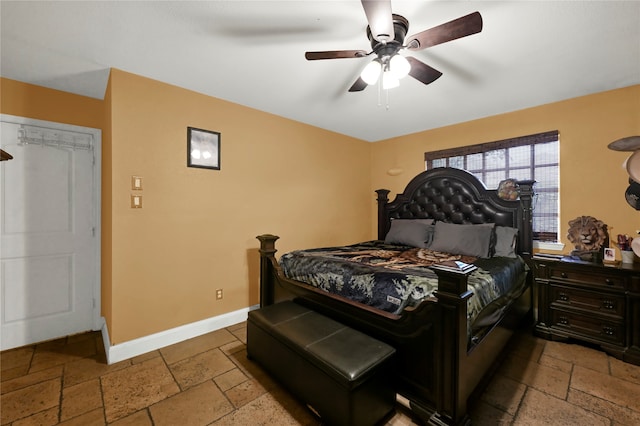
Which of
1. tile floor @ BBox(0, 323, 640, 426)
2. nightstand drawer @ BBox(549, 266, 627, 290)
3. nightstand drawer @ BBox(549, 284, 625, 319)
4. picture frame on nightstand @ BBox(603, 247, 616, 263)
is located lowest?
tile floor @ BBox(0, 323, 640, 426)

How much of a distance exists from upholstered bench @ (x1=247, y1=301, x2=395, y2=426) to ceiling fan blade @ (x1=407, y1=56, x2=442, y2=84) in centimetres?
191

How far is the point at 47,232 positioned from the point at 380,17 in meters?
3.57

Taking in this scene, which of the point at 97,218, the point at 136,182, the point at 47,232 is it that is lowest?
the point at 47,232

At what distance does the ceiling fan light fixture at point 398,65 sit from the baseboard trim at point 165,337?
292cm

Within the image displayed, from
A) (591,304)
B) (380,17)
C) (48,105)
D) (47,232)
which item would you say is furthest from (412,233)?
(48,105)

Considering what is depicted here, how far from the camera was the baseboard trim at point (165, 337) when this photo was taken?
7.62 feet

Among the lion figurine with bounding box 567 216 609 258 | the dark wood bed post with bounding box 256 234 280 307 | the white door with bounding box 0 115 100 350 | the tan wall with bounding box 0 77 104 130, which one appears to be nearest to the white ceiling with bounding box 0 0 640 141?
the tan wall with bounding box 0 77 104 130

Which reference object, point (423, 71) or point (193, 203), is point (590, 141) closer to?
point (423, 71)

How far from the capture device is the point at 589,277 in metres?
2.49

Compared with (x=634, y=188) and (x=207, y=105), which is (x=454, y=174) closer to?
(x=634, y=188)

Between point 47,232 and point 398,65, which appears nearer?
point 398,65

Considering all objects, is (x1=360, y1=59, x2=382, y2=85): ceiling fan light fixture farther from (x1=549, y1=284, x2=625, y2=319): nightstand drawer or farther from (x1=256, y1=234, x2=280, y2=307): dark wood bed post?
(x1=549, y1=284, x2=625, y2=319): nightstand drawer

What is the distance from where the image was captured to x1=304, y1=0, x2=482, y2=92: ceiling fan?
1.34 meters

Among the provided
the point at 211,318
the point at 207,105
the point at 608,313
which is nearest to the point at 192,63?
the point at 207,105
